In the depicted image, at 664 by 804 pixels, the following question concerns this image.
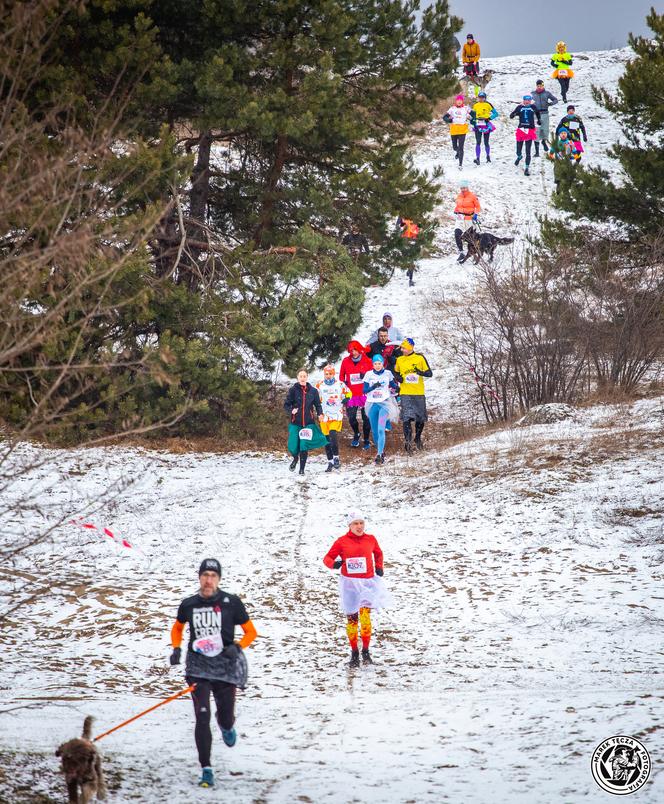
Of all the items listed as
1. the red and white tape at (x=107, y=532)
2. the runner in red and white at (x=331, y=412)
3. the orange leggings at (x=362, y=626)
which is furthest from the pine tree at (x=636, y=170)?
the orange leggings at (x=362, y=626)

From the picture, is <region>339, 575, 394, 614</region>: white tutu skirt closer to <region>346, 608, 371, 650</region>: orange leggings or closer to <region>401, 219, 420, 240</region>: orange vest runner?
<region>346, 608, 371, 650</region>: orange leggings

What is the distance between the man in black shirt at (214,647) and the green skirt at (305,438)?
27.7 feet

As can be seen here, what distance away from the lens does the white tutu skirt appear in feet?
28.7

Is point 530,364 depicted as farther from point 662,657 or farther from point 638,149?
point 662,657

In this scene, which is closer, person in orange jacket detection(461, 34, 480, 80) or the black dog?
the black dog

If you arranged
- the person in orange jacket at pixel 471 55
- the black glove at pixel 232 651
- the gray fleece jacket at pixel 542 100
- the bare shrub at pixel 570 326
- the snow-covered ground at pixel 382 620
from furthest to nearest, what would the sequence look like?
1. the person in orange jacket at pixel 471 55
2. the gray fleece jacket at pixel 542 100
3. the bare shrub at pixel 570 326
4. the black glove at pixel 232 651
5. the snow-covered ground at pixel 382 620

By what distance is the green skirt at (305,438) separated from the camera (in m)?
15.1

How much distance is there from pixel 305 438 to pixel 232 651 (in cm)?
866

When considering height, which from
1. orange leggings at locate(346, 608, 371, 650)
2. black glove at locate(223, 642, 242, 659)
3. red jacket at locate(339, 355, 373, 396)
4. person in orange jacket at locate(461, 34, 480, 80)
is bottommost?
orange leggings at locate(346, 608, 371, 650)

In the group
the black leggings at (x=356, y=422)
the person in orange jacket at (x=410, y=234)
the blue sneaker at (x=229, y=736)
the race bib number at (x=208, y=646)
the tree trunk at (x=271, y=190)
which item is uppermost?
the tree trunk at (x=271, y=190)

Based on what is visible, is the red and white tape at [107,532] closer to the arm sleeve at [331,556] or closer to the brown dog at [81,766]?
the arm sleeve at [331,556]

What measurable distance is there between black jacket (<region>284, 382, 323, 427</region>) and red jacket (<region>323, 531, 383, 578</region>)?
6.17m

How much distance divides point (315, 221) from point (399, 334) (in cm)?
378

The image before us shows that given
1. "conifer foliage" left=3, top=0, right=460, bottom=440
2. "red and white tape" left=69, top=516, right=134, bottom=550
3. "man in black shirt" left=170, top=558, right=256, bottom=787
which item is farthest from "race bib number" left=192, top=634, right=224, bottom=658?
"conifer foliage" left=3, top=0, right=460, bottom=440
